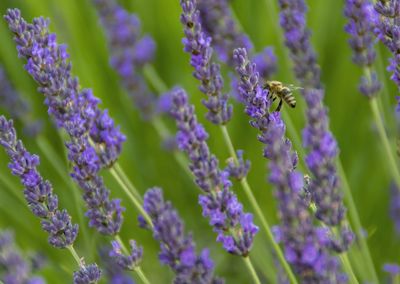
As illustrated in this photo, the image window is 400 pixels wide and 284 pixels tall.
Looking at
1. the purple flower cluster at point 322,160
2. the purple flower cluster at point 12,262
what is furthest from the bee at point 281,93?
the purple flower cluster at point 12,262

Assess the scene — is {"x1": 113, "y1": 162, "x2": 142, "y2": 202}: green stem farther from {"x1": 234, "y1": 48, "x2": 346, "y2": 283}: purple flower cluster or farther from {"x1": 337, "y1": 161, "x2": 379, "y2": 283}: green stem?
{"x1": 234, "y1": 48, "x2": 346, "y2": 283}: purple flower cluster

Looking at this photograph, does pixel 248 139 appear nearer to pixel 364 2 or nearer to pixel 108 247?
pixel 108 247

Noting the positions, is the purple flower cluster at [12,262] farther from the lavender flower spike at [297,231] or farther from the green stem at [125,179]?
the green stem at [125,179]

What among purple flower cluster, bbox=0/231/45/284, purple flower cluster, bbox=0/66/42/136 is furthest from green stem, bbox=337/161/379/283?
purple flower cluster, bbox=0/66/42/136

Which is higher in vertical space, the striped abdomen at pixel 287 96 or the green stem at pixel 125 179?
the striped abdomen at pixel 287 96

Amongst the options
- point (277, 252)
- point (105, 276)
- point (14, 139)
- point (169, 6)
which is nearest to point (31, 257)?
point (105, 276)

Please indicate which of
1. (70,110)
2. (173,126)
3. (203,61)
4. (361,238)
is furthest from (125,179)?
(173,126)
